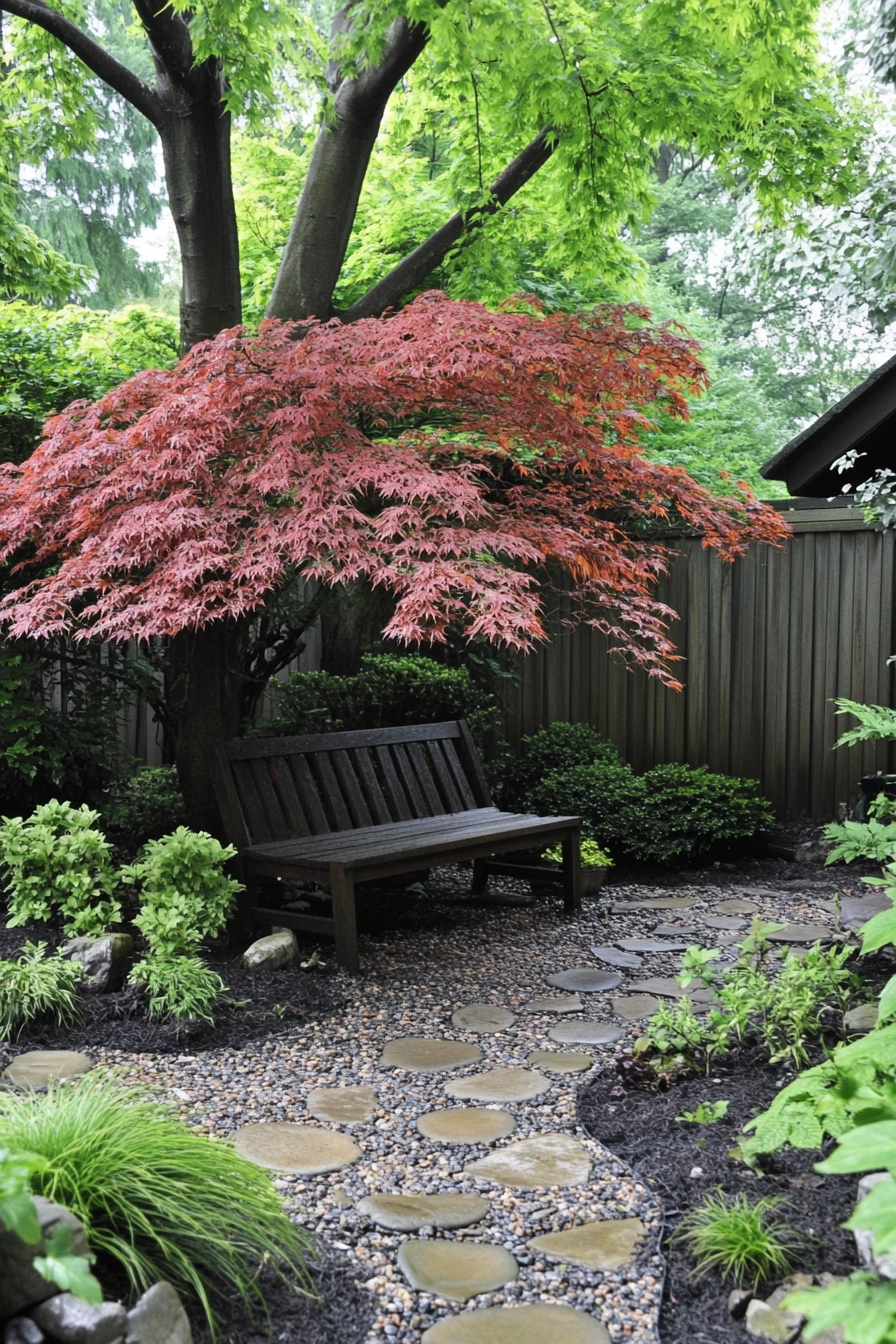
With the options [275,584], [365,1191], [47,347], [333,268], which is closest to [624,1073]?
[365,1191]

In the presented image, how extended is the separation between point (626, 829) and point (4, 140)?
575 cm

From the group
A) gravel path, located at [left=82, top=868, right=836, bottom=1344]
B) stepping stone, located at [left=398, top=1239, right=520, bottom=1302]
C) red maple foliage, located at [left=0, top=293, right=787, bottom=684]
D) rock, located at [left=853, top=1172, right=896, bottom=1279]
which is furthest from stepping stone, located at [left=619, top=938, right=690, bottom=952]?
stepping stone, located at [left=398, top=1239, right=520, bottom=1302]

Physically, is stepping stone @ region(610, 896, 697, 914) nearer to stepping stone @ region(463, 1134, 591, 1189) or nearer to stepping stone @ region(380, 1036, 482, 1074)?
stepping stone @ region(380, 1036, 482, 1074)

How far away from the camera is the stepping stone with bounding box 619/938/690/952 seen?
496 cm

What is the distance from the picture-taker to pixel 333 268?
5730mm

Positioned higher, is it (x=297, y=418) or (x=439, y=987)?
(x=297, y=418)

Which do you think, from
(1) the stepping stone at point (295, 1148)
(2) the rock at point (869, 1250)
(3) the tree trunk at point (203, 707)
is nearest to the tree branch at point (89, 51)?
(3) the tree trunk at point (203, 707)

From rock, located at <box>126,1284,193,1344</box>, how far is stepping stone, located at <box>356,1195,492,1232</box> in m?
0.69

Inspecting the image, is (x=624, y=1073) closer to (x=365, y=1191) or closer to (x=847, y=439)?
(x=365, y=1191)

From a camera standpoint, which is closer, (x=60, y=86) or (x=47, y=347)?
(x=47, y=347)

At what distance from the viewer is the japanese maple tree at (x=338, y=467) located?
3973 mm

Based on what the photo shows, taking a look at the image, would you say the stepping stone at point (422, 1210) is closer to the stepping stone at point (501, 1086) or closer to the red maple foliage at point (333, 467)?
the stepping stone at point (501, 1086)

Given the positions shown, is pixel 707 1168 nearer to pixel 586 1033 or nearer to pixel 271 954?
pixel 586 1033

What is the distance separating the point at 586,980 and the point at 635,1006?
1.21 ft
